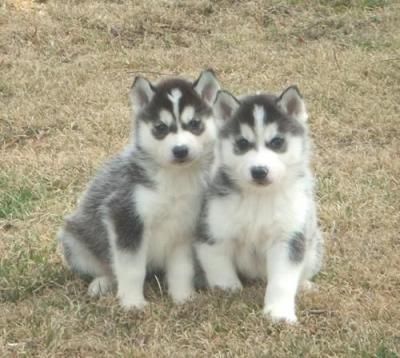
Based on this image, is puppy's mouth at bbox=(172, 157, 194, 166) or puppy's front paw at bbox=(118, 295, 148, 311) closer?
puppy's mouth at bbox=(172, 157, 194, 166)

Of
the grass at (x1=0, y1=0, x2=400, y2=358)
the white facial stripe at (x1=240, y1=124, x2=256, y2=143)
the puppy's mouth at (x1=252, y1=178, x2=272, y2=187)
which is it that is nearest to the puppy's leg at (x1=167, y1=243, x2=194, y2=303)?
the grass at (x1=0, y1=0, x2=400, y2=358)

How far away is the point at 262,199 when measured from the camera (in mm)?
4883

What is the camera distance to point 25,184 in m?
7.01

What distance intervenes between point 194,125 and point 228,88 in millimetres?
4748

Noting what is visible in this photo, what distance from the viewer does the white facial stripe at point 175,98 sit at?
4.89m

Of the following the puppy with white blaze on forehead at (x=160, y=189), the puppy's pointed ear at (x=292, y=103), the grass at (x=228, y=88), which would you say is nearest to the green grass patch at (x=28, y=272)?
the grass at (x=228, y=88)

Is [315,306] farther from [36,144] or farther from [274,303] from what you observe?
[36,144]

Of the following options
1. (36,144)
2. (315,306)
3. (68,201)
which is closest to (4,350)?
(315,306)

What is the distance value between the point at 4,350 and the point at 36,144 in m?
3.81

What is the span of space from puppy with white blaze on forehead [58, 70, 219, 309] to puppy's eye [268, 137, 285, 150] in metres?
0.40

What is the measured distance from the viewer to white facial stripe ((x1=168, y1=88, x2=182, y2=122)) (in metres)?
4.89

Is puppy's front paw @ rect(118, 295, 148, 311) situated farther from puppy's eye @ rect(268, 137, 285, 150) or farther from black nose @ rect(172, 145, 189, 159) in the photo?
puppy's eye @ rect(268, 137, 285, 150)

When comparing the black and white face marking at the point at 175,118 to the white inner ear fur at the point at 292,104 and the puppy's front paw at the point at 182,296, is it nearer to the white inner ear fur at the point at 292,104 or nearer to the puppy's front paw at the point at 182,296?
the white inner ear fur at the point at 292,104

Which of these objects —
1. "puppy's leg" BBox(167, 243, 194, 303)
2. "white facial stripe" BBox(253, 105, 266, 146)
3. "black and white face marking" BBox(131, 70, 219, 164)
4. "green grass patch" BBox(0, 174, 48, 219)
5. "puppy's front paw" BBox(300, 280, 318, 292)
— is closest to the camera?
"white facial stripe" BBox(253, 105, 266, 146)
